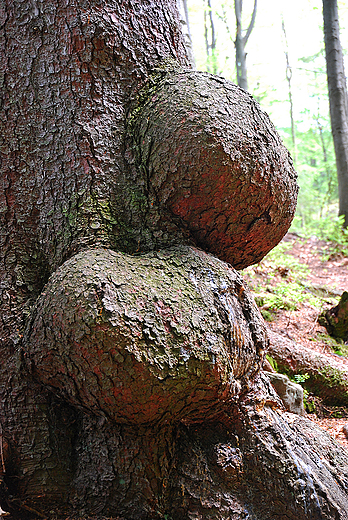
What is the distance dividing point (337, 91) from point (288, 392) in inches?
381

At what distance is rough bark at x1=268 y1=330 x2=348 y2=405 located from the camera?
3.24 metres

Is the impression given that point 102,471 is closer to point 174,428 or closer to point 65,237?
point 174,428

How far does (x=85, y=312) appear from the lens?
1391mm

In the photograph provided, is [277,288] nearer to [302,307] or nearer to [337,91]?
[302,307]

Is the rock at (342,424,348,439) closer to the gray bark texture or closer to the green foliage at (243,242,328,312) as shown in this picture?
the gray bark texture

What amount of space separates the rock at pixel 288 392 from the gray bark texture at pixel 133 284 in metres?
0.55

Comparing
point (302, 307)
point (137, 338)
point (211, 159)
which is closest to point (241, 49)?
point (302, 307)

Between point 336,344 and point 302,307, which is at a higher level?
point 302,307

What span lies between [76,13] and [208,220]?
128 cm

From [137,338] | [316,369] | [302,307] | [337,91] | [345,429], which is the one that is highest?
[337,91]

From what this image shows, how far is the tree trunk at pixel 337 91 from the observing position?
30.6 ft

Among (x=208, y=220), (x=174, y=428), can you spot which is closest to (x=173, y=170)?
(x=208, y=220)

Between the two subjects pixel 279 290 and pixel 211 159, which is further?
pixel 279 290

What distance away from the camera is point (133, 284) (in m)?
1.50
